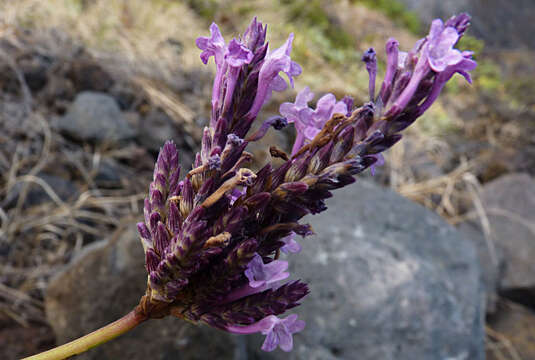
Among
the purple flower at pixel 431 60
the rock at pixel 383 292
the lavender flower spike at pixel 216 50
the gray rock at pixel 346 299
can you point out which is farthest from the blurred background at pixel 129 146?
the purple flower at pixel 431 60

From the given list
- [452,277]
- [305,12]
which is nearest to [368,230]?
[452,277]

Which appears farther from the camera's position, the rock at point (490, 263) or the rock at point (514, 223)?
the rock at point (514, 223)

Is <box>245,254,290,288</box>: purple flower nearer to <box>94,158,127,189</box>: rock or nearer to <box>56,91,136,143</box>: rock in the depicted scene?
<box>94,158,127,189</box>: rock

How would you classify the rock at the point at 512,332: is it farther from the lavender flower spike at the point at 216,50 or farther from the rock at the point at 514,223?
the lavender flower spike at the point at 216,50

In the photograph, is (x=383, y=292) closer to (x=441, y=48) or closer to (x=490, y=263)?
(x=441, y=48)

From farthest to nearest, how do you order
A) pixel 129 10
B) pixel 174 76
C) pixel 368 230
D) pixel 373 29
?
pixel 373 29 < pixel 129 10 < pixel 174 76 < pixel 368 230

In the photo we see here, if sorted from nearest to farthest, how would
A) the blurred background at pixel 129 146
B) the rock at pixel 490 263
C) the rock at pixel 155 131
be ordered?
the blurred background at pixel 129 146, the rock at pixel 490 263, the rock at pixel 155 131

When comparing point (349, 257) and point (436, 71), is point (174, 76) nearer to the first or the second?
point (349, 257)
